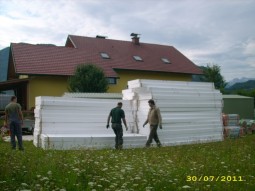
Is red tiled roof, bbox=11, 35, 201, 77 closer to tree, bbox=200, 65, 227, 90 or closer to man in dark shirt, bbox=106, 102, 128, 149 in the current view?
tree, bbox=200, 65, 227, 90

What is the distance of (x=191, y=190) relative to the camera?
5957mm

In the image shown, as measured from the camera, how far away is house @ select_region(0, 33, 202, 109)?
30.0m

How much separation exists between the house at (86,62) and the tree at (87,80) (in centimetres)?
189

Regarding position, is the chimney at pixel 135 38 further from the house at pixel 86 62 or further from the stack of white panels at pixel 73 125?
the stack of white panels at pixel 73 125

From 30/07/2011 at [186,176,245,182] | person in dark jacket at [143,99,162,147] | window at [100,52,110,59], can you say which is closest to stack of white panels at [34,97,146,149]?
person in dark jacket at [143,99,162,147]

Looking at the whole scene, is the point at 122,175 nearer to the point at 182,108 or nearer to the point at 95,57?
the point at 182,108

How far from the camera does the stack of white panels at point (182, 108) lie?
15.7m

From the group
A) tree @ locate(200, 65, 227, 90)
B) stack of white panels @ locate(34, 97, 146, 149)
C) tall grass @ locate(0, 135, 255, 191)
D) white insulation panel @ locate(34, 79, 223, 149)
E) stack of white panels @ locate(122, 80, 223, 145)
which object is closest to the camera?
tall grass @ locate(0, 135, 255, 191)

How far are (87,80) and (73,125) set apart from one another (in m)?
14.5

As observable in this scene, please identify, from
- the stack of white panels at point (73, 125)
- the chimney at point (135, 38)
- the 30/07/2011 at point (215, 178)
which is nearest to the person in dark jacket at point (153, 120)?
the stack of white panels at point (73, 125)

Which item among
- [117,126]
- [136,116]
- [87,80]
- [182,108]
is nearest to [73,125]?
[117,126]

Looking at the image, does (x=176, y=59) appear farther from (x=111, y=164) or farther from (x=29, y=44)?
(x=111, y=164)

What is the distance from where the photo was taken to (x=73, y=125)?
14.7m

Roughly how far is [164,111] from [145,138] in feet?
5.69
